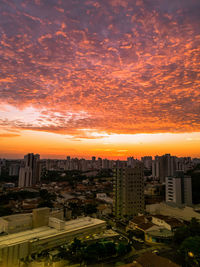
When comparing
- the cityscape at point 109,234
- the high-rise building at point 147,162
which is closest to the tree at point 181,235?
the cityscape at point 109,234

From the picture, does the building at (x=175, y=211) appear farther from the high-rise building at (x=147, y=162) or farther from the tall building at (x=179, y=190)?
the high-rise building at (x=147, y=162)

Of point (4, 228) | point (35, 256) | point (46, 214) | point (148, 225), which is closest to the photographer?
point (35, 256)

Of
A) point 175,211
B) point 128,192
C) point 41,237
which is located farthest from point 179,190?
point 41,237

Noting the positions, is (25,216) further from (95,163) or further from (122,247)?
(95,163)

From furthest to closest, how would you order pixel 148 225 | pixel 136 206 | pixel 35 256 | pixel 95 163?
pixel 95 163 → pixel 136 206 → pixel 148 225 → pixel 35 256

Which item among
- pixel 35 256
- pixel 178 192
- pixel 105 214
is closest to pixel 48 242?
pixel 35 256

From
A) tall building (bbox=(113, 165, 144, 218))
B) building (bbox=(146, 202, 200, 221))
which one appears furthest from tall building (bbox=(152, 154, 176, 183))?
tall building (bbox=(113, 165, 144, 218))
